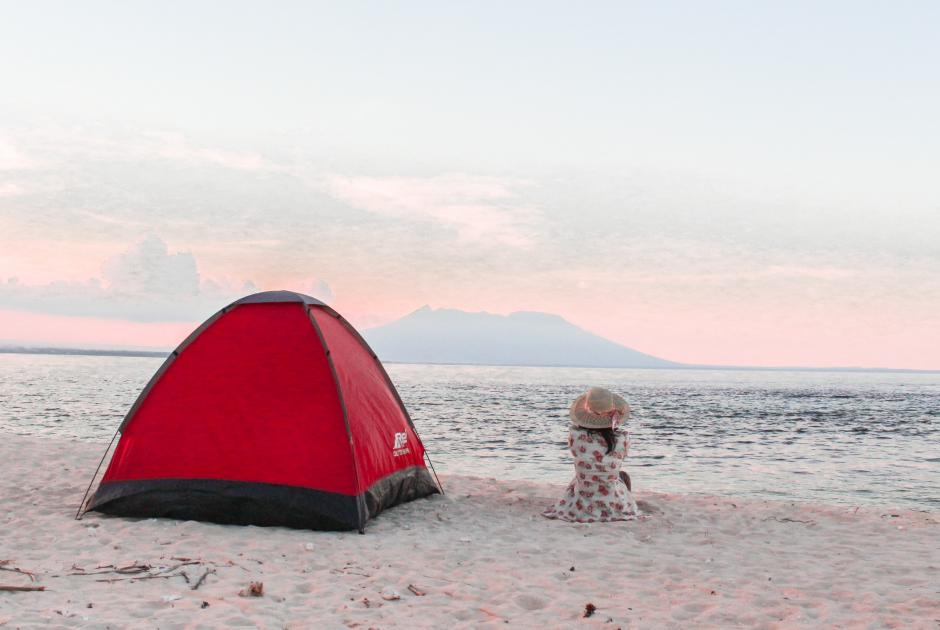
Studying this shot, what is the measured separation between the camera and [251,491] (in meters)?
8.95

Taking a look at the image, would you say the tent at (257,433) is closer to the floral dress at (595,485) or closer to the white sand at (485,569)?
the white sand at (485,569)

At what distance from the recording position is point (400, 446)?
10.4m

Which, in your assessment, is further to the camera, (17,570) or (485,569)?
(485,569)

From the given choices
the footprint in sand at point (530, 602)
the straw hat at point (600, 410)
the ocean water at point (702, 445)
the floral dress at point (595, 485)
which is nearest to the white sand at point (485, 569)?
the footprint in sand at point (530, 602)

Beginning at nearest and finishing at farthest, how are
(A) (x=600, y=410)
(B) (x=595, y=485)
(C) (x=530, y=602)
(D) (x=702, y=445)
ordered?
1. (C) (x=530, y=602)
2. (A) (x=600, y=410)
3. (B) (x=595, y=485)
4. (D) (x=702, y=445)

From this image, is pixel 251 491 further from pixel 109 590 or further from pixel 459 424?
pixel 459 424

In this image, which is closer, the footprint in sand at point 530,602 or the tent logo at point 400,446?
the footprint in sand at point 530,602

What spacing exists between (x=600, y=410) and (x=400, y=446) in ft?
9.39

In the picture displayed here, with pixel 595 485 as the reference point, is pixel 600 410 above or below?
above

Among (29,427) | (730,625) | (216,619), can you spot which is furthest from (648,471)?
(29,427)

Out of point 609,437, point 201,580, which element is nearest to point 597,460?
point 609,437

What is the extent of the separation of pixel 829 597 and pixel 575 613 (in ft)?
8.22

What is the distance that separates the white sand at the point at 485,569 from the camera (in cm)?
598

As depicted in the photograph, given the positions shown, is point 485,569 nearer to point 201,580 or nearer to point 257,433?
point 201,580
